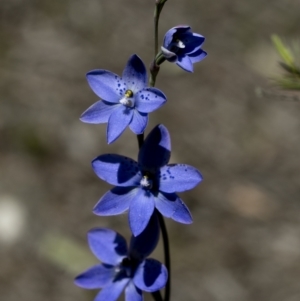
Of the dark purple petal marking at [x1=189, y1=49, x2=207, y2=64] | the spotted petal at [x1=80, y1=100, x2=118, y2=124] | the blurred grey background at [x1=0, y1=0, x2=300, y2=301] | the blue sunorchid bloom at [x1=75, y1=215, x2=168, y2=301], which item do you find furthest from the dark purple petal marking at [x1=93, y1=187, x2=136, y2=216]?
the blurred grey background at [x1=0, y1=0, x2=300, y2=301]

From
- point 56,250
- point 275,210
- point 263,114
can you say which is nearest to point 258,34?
point 263,114

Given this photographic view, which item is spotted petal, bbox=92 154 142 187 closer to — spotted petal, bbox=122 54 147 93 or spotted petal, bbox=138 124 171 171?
spotted petal, bbox=138 124 171 171

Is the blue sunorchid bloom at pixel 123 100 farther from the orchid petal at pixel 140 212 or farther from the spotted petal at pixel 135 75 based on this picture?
the orchid petal at pixel 140 212

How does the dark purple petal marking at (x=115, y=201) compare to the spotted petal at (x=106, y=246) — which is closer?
the dark purple petal marking at (x=115, y=201)

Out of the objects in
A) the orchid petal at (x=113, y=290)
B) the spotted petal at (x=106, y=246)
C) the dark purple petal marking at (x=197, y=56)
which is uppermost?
the dark purple petal marking at (x=197, y=56)

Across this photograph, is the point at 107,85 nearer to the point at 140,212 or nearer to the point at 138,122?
the point at 138,122

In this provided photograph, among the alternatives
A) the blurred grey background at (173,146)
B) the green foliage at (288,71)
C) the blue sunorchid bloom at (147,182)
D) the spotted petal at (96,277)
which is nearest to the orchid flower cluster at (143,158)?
the blue sunorchid bloom at (147,182)

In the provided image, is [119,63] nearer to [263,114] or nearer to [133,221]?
[263,114]

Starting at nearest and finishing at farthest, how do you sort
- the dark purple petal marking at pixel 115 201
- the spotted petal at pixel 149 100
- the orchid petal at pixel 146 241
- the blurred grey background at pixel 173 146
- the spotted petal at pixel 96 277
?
1. the spotted petal at pixel 149 100
2. the dark purple petal marking at pixel 115 201
3. the orchid petal at pixel 146 241
4. the spotted petal at pixel 96 277
5. the blurred grey background at pixel 173 146
